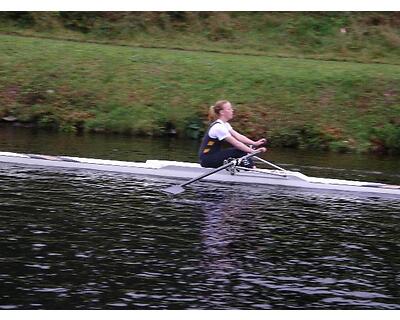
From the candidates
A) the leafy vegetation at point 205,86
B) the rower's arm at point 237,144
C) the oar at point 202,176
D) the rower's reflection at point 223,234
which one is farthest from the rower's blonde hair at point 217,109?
the leafy vegetation at point 205,86

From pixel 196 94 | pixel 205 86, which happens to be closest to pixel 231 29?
pixel 205 86

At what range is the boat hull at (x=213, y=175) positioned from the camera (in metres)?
17.2

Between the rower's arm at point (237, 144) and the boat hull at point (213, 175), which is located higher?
the rower's arm at point (237, 144)

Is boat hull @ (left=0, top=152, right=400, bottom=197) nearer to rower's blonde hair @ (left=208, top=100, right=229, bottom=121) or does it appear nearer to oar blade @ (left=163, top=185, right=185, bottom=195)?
oar blade @ (left=163, top=185, right=185, bottom=195)

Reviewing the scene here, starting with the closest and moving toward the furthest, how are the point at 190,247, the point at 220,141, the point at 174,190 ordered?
the point at 190,247, the point at 174,190, the point at 220,141

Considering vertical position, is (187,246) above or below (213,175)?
below

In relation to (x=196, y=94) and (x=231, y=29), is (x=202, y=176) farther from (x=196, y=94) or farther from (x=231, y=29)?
(x=231, y=29)

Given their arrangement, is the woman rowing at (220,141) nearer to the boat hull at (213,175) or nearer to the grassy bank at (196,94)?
the boat hull at (213,175)

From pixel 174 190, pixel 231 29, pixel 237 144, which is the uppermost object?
pixel 231 29

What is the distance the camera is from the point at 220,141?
57.5 feet

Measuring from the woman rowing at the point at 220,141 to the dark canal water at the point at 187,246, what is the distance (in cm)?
72

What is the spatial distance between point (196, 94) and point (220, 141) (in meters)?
12.2

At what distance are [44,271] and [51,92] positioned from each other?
20000 millimetres
